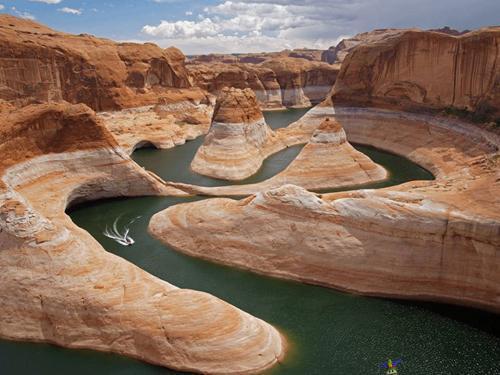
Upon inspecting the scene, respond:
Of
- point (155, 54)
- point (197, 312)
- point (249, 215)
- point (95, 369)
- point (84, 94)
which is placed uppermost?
point (155, 54)

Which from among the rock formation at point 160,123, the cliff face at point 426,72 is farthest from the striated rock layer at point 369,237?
the rock formation at point 160,123

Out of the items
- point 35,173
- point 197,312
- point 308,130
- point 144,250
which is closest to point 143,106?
point 308,130

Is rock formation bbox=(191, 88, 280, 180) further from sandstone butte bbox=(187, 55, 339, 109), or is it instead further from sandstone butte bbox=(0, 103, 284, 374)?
sandstone butte bbox=(187, 55, 339, 109)

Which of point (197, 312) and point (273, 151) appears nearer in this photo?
point (197, 312)

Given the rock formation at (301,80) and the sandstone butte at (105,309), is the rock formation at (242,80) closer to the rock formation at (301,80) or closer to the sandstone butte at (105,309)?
the rock formation at (301,80)

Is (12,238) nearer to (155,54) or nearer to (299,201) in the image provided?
(299,201)

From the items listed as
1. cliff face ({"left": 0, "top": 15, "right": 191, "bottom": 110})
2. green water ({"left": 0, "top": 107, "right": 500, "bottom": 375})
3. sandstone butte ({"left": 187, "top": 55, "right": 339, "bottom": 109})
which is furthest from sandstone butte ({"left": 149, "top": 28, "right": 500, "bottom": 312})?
sandstone butte ({"left": 187, "top": 55, "right": 339, "bottom": 109})
